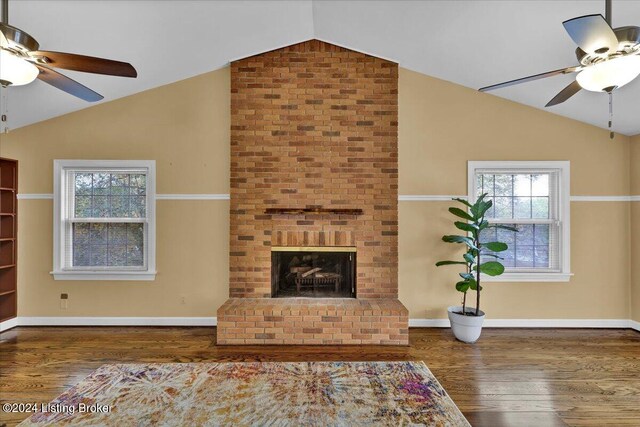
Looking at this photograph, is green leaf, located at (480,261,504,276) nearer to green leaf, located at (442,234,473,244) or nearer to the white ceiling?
green leaf, located at (442,234,473,244)

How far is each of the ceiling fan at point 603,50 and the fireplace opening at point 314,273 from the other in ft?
9.02

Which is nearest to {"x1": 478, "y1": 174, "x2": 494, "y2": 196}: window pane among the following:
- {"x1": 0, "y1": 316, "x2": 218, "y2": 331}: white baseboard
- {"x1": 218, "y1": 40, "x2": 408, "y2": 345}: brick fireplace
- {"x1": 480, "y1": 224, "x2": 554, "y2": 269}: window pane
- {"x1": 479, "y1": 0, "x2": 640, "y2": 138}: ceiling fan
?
{"x1": 480, "y1": 224, "x2": 554, "y2": 269}: window pane

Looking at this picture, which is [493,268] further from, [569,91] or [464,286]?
[569,91]

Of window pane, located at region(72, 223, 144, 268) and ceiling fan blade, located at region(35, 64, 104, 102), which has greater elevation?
ceiling fan blade, located at region(35, 64, 104, 102)

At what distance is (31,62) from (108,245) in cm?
263

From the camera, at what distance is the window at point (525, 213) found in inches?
158

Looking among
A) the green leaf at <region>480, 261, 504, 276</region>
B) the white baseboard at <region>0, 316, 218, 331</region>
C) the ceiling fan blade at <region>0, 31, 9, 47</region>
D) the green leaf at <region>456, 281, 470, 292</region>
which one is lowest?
the white baseboard at <region>0, 316, 218, 331</region>

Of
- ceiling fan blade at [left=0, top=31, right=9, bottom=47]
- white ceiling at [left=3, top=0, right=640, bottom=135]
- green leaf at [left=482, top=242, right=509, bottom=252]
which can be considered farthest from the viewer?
green leaf at [left=482, top=242, right=509, bottom=252]

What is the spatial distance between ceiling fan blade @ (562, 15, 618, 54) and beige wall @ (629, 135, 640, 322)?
122 inches

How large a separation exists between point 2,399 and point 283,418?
2.11 meters

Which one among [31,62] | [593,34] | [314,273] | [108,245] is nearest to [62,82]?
[31,62]

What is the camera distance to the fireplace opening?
4.06 metres

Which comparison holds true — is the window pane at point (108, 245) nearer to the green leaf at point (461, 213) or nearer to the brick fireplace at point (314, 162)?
the brick fireplace at point (314, 162)

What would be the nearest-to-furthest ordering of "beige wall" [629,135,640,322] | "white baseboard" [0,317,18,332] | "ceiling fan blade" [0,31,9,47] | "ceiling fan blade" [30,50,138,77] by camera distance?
"ceiling fan blade" [0,31,9,47] < "ceiling fan blade" [30,50,138,77] < "white baseboard" [0,317,18,332] < "beige wall" [629,135,640,322]
